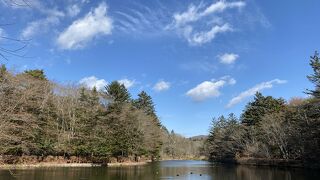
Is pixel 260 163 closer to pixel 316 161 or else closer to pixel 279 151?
pixel 279 151

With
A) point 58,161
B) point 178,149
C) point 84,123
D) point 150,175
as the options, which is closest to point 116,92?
point 84,123

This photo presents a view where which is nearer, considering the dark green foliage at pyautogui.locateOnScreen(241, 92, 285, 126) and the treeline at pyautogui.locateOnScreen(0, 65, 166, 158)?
the treeline at pyautogui.locateOnScreen(0, 65, 166, 158)

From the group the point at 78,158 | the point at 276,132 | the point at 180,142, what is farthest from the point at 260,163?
the point at 180,142

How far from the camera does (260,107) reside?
7281 centimetres

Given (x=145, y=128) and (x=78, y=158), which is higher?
(x=145, y=128)

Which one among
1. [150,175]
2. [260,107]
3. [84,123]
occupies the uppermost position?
[260,107]

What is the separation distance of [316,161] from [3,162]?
40.5 m

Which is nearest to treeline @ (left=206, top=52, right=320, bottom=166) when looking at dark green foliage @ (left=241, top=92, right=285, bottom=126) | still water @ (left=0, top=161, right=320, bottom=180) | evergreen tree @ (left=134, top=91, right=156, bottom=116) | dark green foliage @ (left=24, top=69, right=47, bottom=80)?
dark green foliage @ (left=241, top=92, right=285, bottom=126)

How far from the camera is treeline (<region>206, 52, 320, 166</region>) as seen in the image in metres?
43.6

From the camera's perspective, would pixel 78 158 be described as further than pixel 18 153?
Yes

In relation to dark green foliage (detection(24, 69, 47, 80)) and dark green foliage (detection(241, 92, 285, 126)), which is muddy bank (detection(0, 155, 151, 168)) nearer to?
dark green foliage (detection(24, 69, 47, 80))

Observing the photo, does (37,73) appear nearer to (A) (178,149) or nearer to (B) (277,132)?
(B) (277,132)

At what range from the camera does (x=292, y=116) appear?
53.0 meters

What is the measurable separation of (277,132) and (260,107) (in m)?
19.3
